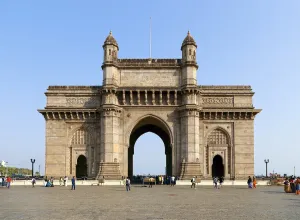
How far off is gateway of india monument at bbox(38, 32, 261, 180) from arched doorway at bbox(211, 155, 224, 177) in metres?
1.52

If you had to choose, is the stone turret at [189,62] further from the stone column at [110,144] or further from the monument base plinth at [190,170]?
the monument base plinth at [190,170]

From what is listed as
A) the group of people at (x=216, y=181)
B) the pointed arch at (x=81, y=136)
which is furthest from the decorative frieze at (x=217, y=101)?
the pointed arch at (x=81, y=136)

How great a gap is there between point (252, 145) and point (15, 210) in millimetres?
36366

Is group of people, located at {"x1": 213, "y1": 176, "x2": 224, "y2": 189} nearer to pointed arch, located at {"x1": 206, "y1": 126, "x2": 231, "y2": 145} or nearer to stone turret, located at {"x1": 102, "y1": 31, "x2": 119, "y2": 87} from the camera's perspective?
pointed arch, located at {"x1": 206, "y1": 126, "x2": 231, "y2": 145}

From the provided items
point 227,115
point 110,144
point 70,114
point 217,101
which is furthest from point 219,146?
point 70,114

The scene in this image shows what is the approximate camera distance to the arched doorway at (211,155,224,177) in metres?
51.9

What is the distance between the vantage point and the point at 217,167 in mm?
52844

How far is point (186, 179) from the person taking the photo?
4612 cm

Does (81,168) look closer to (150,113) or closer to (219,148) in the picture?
(150,113)

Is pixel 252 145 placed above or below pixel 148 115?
below

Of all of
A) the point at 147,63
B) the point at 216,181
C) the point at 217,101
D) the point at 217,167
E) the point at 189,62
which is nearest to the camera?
the point at 216,181

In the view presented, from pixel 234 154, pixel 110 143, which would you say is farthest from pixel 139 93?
pixel 234 154

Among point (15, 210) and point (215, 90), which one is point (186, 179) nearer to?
point (215, 90)

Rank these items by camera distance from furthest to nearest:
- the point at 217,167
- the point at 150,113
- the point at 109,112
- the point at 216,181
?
1. the point at 217,167
2. the point at 150,113
3. the point at 109,112
4. the point at 216,181
